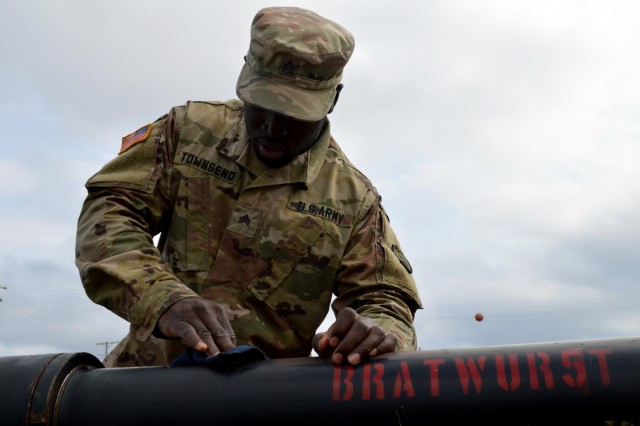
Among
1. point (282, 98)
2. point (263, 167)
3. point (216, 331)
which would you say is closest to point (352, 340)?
point (216, 331)

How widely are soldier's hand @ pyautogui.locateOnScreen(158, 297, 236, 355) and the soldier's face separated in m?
0.92

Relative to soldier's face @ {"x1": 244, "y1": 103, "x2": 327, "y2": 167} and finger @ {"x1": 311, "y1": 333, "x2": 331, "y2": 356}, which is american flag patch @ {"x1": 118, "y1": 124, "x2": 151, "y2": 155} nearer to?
soldier's face @ {"x1": 244, "y1": 103, "x2": 327, "y2": 167}

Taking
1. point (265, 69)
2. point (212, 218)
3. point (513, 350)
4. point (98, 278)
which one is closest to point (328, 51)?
point (265, 69)

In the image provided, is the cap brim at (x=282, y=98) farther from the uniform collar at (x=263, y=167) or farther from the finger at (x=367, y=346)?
the finger at (x=367, y=346)

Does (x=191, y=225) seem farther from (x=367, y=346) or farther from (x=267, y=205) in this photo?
(x=367, y=346)

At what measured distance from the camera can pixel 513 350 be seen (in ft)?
7.54

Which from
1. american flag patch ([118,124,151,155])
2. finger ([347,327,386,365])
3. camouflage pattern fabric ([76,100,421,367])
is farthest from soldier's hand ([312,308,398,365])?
american flag patch ([118,124,151,155])

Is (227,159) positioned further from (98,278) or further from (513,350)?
(513,350)

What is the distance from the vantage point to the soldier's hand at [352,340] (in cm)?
250

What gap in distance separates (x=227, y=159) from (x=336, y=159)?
48 centimetres

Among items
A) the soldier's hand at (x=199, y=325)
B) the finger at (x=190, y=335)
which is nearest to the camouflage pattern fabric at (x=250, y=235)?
the soldier's hand at (x=199, y=325)

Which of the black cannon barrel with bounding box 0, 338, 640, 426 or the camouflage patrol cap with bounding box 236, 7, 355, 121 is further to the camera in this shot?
the camouflage patrol cap with bounding box 236, 7, 355, 121

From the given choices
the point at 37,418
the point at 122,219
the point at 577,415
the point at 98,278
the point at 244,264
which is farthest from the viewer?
the point at 244,264

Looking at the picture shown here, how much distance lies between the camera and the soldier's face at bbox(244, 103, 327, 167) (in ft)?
12.3
